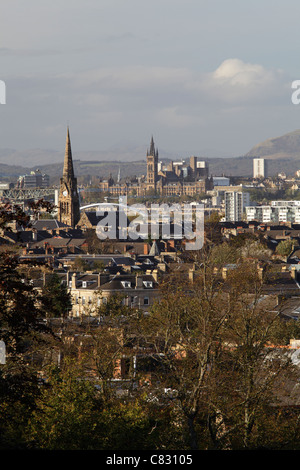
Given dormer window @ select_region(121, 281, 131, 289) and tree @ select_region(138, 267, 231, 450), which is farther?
dormer window @ select_region(121, 281, 131, 289)

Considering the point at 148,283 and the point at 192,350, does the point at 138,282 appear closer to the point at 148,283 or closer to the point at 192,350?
the point at 148,283

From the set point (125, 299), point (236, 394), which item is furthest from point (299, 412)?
point (125, 299)

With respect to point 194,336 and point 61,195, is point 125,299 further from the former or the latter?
point 61,195

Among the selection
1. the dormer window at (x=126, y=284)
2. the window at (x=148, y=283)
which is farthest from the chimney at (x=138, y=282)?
the dormer window at (x=126, y=284)

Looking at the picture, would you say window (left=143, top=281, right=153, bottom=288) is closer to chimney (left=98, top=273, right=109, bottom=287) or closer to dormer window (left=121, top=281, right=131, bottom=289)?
dormer window (left=121, top=281, right=131, bottom=289)

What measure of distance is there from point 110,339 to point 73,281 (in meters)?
32.4

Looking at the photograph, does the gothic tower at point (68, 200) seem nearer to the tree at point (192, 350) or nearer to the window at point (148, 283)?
the window at point (148, 283)

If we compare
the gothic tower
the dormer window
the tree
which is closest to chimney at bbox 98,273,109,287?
the dormer window

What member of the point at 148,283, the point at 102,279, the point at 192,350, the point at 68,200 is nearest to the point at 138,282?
the point at 148,283

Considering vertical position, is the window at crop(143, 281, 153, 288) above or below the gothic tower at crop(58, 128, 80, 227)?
below

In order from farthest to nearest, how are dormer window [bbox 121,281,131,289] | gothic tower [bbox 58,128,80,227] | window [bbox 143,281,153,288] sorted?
gothic tower [bbox 58,128,80,227], dormer window [bbox 121,281,131,289], window [bbox 143,281,153,288]

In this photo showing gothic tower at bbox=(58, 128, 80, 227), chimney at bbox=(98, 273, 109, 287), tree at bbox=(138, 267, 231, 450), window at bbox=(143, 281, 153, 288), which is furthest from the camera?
gothic tower at bbox=(58, 128, 80, 227)

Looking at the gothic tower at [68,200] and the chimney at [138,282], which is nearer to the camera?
the chimney at [138,282]

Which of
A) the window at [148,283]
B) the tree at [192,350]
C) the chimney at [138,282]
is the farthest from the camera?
the chimney at [138,282]
